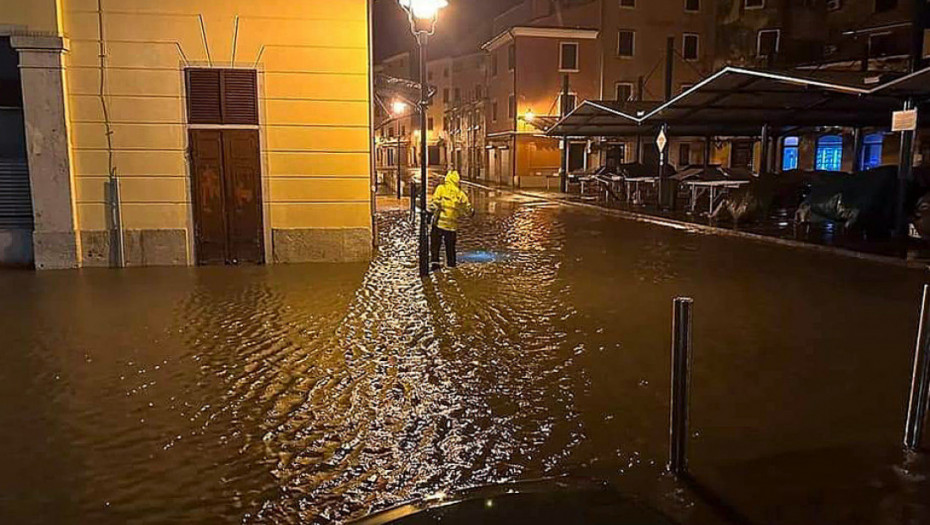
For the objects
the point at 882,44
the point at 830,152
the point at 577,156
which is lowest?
the point at 577,156

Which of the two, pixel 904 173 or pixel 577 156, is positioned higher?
pixel 577 156

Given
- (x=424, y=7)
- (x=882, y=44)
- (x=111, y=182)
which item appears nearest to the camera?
(x=424, y=7)

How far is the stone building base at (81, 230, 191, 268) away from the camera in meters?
11.2

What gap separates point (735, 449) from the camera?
4.43 meters

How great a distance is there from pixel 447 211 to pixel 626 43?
112 feet

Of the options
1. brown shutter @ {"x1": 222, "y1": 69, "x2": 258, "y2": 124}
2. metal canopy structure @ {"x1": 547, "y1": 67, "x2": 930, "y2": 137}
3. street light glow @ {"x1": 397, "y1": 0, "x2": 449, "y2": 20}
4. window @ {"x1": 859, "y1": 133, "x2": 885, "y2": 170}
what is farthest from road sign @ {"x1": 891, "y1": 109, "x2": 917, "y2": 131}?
window @ {"x1": 859, "y1": 133, "x2": 885, "y2": 170}

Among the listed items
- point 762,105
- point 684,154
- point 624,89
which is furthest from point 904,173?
point 624,89

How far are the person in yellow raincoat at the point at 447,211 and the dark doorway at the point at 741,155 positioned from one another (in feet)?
110

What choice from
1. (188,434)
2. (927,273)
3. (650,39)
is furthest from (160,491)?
(650,39)

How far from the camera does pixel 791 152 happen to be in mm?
40031

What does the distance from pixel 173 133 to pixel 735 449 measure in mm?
9815

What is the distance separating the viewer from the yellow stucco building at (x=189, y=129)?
35.3 feet

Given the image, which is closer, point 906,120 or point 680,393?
point 680,393

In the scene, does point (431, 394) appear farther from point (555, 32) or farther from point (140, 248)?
point (555, 32)
